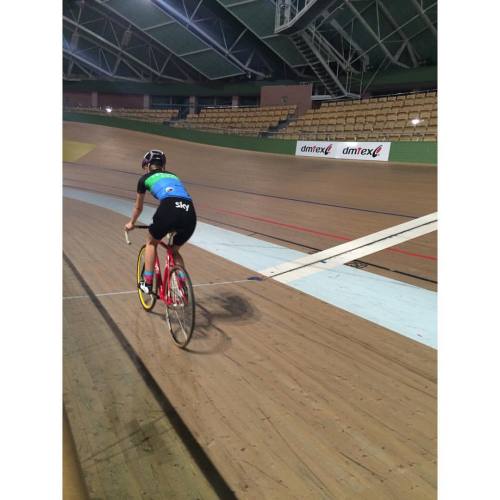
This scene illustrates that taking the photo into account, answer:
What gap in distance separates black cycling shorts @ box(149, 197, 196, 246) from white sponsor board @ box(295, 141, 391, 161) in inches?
238

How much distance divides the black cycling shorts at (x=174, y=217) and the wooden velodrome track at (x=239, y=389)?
38cm

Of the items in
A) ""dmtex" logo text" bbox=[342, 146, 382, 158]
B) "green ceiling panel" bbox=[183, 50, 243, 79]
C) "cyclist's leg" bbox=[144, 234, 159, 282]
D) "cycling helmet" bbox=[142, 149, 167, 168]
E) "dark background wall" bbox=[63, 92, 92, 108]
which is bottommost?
"cyclist's leg" bbox=[144, 234, 159, 282]

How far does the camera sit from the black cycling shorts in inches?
66.1

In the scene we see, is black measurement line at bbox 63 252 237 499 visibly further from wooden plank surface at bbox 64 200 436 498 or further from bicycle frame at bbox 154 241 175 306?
bicycle frame at bbox 154 241 175 306

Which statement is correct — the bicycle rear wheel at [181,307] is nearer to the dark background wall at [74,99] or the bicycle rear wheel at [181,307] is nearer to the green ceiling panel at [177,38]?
the dark background wall at [74,99]

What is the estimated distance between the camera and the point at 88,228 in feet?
10.9

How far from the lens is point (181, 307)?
176cm

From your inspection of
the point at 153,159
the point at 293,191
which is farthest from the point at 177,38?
the point at 153,159

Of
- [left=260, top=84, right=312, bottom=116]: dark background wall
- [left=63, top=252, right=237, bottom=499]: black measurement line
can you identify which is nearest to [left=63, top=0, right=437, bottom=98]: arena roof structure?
[left=260, top=84, right=312, bottom=116]: dark background wall

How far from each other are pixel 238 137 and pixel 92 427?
8446 millimetres

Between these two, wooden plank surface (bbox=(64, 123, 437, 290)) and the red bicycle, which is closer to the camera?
the red bicycle

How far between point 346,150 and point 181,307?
264 inches
